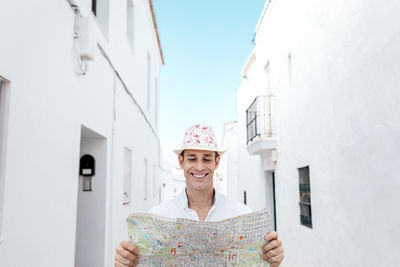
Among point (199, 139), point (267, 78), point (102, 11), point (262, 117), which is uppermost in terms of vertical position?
point (267, 78)

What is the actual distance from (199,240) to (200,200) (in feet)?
1.31

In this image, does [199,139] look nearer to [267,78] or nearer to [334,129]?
[334,129]

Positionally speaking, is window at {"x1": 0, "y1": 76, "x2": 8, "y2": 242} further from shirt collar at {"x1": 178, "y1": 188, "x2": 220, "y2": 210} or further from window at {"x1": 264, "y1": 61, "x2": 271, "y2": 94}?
window at {"x1": 264, "y1": 61, "x2": 271, "y2": 94}

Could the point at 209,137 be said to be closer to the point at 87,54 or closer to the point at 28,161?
the point at 28,161

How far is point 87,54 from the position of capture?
3660 millimetres

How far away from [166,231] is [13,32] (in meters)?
1.66

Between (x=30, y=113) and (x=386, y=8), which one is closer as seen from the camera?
(x=30, y=113)

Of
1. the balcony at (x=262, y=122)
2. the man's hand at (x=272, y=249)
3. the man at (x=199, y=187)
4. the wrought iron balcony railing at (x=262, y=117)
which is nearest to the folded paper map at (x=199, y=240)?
the man's hand at (x=272, y=249)

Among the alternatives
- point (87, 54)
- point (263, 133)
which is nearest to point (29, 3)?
point (87, 54)

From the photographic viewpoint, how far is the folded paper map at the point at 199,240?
1.83m

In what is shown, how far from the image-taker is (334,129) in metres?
4.75

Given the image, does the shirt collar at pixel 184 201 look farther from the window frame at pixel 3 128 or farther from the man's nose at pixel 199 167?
the window frame at pixel 3 128

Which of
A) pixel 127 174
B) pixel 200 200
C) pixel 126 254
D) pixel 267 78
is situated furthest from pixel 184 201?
pixel 267 78

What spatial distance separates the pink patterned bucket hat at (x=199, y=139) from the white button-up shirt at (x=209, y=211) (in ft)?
1.02
